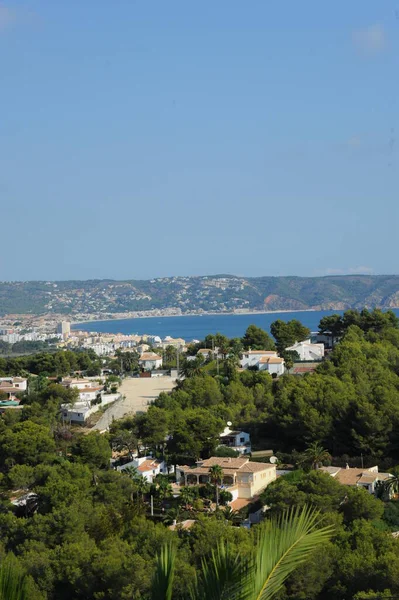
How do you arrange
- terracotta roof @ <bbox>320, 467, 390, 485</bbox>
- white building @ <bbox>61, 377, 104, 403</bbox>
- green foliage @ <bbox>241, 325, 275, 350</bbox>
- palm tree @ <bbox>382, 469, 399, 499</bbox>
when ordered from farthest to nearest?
green foliage @ <bbox>241, 325, 275, 350</bbox>
white building @ <bbox>61, 377, 104, 403</bbox>
terracotta roof @ <bbox>320, 467, 390, 485</bbox>
palm tree @ <bbox>382, 469, 399, 499</bbox>

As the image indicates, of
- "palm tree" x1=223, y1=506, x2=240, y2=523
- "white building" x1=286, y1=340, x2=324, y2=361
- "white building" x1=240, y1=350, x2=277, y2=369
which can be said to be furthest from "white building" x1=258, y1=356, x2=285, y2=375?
"palm tree" x1=223, y1=506, x2=240, y2=523

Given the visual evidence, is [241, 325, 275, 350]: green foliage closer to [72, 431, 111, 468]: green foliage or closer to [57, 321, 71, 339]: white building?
[72, 431, 111, 468]: green foliage

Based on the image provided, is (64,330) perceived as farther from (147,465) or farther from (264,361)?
(147,465)

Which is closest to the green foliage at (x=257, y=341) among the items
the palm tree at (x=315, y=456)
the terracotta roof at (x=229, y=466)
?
the palm tree at (x=315, y=456)

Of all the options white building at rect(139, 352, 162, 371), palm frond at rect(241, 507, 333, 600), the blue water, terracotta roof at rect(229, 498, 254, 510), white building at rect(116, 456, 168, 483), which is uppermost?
palm frond at rect(241, 507, 333, 600)

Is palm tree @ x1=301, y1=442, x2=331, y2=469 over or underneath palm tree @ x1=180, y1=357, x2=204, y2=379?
underneath

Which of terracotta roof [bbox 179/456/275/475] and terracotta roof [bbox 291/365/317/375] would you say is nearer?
terracotta roof [bbox 179/456/275/475]

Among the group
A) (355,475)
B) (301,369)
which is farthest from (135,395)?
(355,475)
